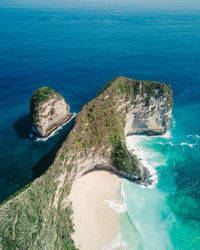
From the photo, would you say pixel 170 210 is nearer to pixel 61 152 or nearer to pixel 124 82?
pixel 61 152

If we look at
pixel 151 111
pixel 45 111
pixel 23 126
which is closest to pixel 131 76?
pixel 151 111

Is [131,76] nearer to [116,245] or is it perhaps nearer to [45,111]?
[45,111]

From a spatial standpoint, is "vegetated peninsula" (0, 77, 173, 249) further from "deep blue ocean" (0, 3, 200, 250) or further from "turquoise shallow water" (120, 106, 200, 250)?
"deep blue ocean" (0, 3, 200, 250)

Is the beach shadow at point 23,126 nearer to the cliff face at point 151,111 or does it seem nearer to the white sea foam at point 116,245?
the cliff face at point 151,111

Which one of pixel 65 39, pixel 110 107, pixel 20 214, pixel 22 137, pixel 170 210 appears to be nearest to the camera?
pixel 20 214

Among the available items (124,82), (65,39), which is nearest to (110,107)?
(124,82)
